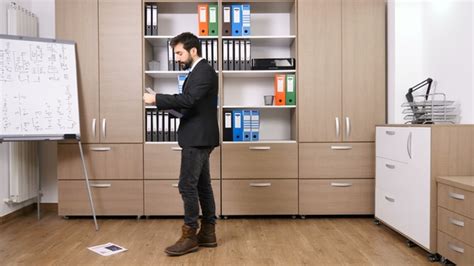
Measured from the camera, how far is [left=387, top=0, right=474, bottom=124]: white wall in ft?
9.82

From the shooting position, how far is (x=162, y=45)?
405 cm

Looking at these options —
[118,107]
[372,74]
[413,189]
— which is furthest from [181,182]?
[372,74]

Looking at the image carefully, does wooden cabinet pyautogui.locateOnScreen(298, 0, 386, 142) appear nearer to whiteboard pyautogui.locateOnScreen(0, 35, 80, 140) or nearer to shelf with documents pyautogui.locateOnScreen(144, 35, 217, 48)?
shelf with documents pyautogui.locateOnScreen(144, 35, 217, 48)

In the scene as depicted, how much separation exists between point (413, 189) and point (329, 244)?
2.27 feet

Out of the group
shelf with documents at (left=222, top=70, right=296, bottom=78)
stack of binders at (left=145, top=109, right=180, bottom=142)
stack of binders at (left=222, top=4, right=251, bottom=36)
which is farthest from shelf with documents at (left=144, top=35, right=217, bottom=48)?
stack of binders at (left=145, top=109, right=180, bottom=142)

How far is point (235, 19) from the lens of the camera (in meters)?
3.68

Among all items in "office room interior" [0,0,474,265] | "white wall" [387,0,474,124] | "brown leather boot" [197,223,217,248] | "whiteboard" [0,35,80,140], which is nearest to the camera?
"brown leather boot" [197,223,217,248]

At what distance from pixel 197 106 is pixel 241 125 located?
1.02 meters

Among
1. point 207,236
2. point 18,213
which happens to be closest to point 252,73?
point 207,236

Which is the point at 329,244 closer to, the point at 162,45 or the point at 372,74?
the point at 372,74

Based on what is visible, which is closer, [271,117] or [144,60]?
[144,60]

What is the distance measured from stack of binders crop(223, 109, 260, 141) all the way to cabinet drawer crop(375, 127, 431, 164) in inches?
42.0

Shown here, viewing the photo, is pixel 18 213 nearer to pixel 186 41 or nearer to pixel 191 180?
pixel 191 180

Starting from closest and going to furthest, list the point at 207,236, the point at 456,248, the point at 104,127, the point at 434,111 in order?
1. the point at 456,248
2. the point at 207,236
3. the point at 434,111
4. the point at 104,127
